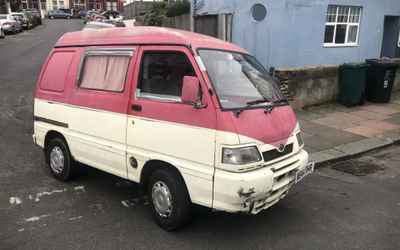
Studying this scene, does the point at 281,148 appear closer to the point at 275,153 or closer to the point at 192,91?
the point at 275,153

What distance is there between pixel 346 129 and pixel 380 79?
3502mm

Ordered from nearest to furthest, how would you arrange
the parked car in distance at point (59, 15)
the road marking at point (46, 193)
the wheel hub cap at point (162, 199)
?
the wheel hub cap at point (162, 199) → the road marking at point (46, 193) → the parked car in distance at point (59, 15)

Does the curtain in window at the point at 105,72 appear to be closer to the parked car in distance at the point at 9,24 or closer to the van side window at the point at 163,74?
the van side window at the point at 163,74

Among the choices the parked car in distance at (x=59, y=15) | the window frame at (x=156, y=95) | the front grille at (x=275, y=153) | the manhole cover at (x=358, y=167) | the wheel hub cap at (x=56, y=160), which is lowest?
the manhole cover at (x=358, y=167)

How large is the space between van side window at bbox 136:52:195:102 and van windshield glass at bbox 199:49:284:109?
0.25m

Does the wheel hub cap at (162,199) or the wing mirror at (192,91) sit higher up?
the wing mirror at (192,91)

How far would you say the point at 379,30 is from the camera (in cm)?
1346

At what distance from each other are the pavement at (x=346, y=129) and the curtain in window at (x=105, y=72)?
3.76 metres

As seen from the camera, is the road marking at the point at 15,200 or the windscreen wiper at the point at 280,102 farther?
the road marking at the point at 15,200

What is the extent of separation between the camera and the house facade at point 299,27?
10727mm

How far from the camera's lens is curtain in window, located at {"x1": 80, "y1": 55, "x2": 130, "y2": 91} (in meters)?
4.67

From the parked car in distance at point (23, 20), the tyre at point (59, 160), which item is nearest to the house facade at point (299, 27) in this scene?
the tyre at point (59, 160)

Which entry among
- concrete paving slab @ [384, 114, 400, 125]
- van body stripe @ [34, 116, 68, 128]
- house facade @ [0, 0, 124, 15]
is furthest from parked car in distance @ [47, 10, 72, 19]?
van body stripe @ [34, 116, 68, 128]

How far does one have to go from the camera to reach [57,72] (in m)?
5.51
